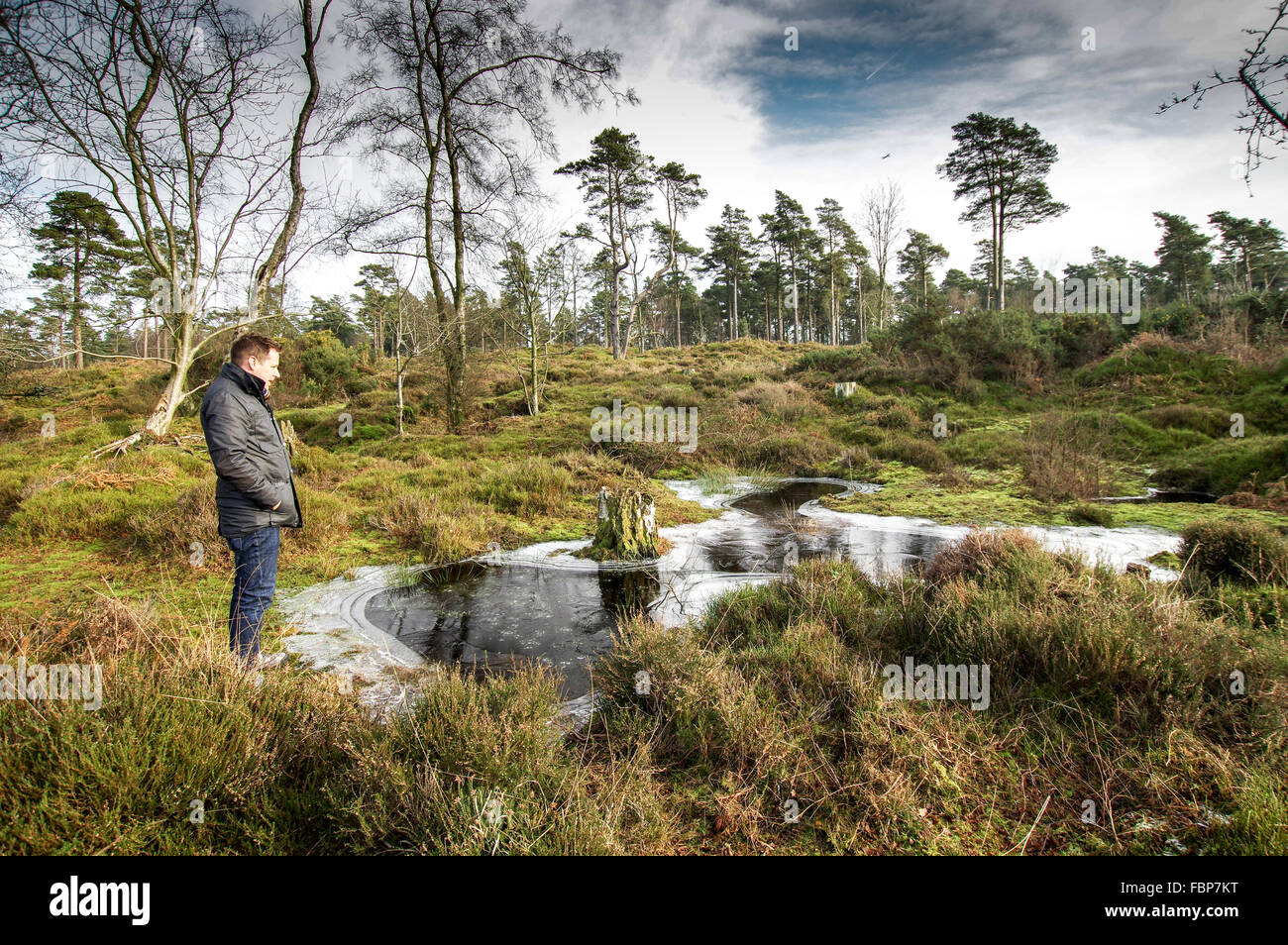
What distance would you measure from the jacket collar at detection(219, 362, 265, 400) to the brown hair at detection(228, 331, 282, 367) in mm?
43

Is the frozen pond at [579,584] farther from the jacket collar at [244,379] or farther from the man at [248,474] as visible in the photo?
the jacket collar at [244,379]

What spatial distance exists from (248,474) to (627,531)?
4408 mm

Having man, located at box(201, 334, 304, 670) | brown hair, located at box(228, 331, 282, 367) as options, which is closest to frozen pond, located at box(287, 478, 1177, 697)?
man, located at box(201, 334, 304, 670)

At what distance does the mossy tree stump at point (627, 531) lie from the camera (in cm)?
694

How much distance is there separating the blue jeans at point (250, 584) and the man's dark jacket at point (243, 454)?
8cm

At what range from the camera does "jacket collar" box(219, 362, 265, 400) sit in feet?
11.3

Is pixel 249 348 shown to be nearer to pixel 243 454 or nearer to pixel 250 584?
pixel 243 454

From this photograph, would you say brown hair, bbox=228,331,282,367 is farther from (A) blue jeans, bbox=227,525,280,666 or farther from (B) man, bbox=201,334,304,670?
(A) blue jeans, bbox=227,525,280,666

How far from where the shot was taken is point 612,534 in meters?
7.14
